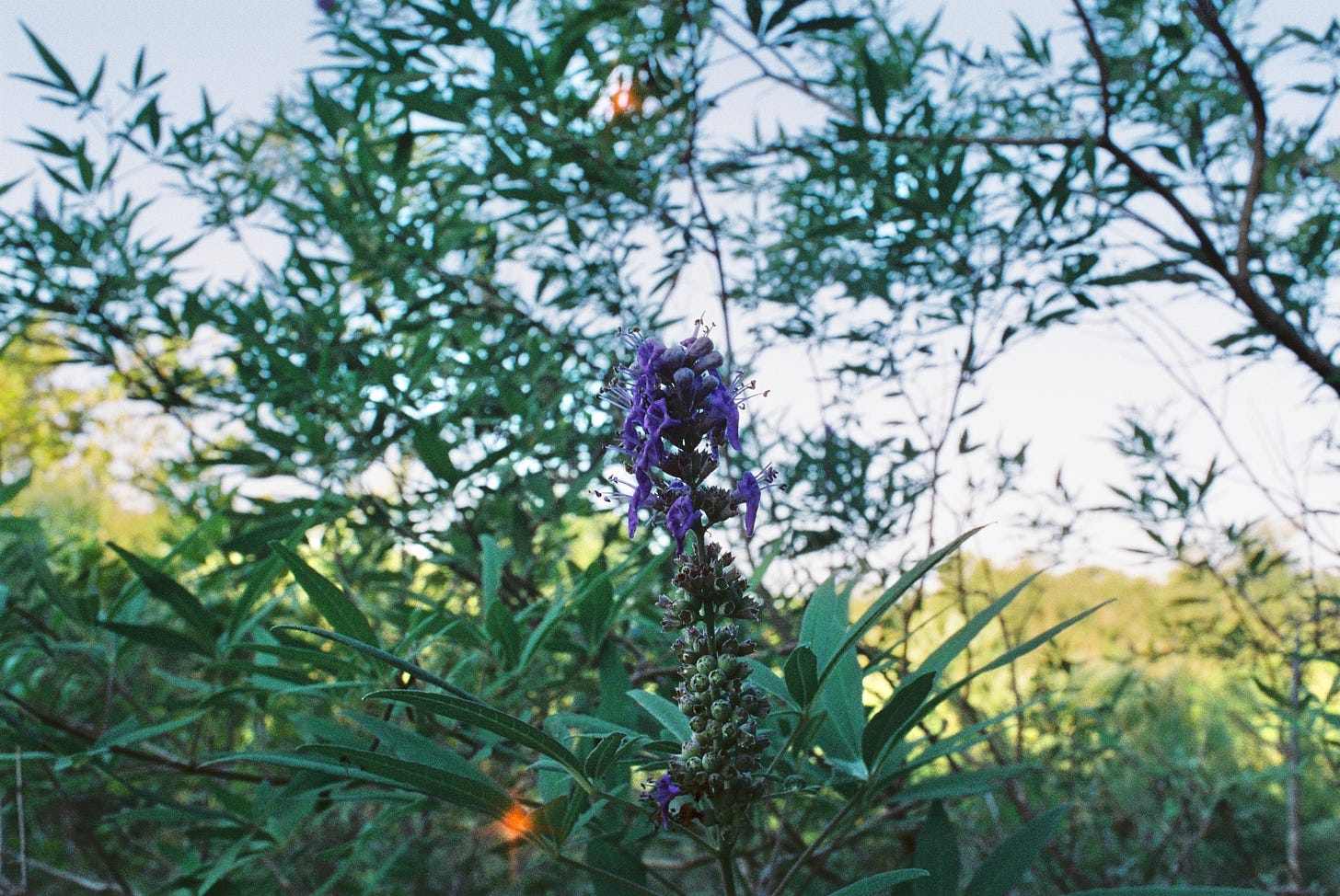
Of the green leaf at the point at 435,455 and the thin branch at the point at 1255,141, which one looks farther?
the thin branch at the point at 1255,141

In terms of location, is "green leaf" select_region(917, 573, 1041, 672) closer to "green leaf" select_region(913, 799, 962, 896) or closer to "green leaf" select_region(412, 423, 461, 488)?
"green leaf" select_region(913, 799, 962, 896)

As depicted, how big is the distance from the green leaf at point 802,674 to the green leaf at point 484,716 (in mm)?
201

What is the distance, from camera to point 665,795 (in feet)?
2.66

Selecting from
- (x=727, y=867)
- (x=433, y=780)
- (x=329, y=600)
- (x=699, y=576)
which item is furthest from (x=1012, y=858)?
(x=329, y=600)

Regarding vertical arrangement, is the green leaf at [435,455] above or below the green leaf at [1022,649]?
above

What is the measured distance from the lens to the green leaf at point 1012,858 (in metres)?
0.96

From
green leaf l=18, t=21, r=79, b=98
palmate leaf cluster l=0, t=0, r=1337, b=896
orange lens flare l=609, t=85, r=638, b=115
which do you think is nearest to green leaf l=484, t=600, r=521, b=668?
palmate leaf cluster l=0, t=0, r=1337, b=896

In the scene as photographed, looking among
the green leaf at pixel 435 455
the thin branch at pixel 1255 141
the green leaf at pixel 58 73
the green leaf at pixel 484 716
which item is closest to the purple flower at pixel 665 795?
the green leaf at pixel 484 716

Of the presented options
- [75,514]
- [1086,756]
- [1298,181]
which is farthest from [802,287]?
[75,514]

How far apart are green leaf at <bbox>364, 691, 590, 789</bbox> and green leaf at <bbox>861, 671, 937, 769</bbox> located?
0.30 metres

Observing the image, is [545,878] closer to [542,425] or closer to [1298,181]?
[542,425]

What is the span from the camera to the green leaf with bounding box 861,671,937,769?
31.7 inches

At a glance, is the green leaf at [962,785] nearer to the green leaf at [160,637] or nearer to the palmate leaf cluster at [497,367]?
the palmate leaf cluster at [497,367]

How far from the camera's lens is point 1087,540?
250 cm
